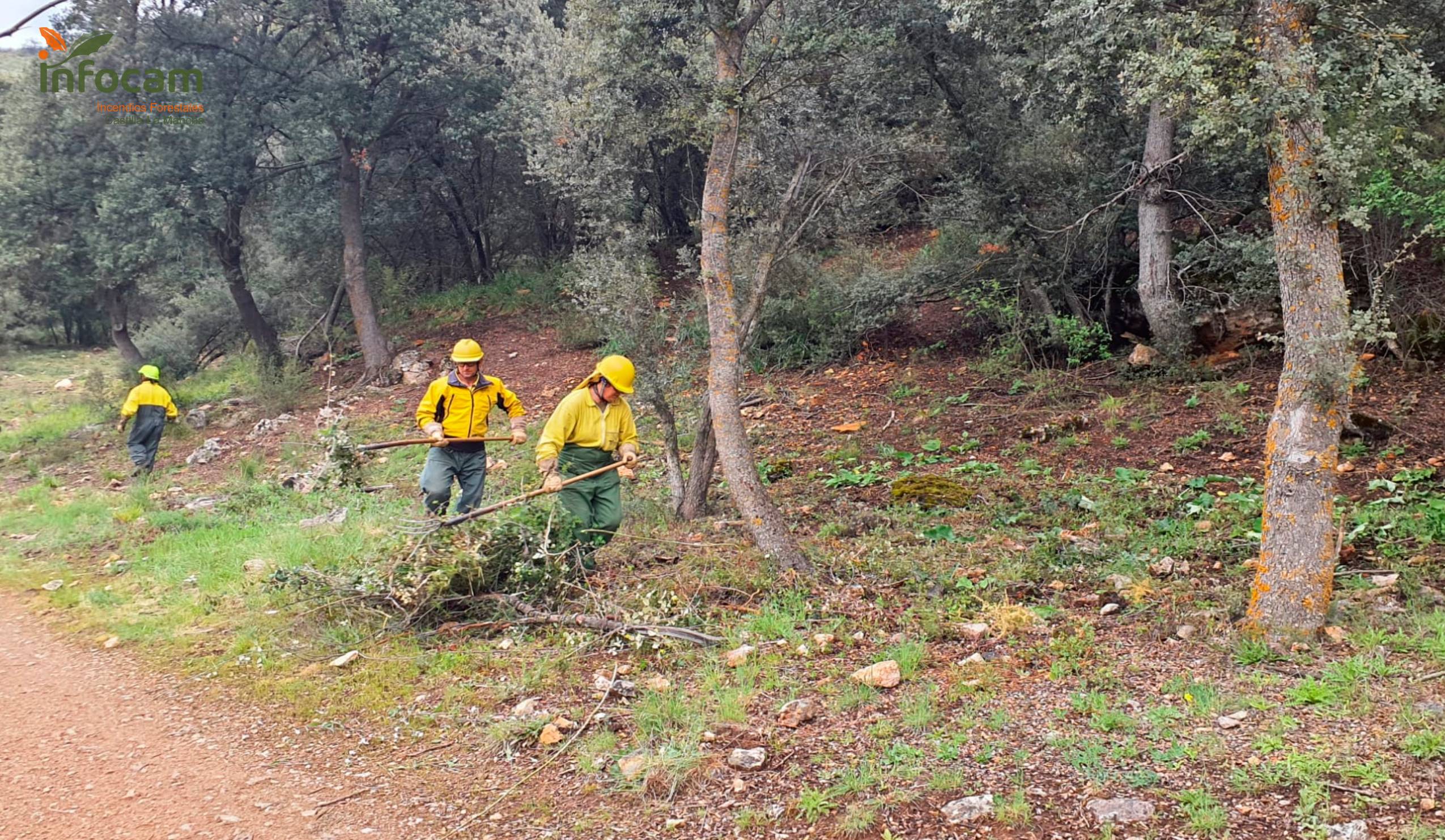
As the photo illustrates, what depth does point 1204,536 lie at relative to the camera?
6.11 meters

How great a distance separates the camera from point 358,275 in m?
16.6

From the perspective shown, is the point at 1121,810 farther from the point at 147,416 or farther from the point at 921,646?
the point at 147,416

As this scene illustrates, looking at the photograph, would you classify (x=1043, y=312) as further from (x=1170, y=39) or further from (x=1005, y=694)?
(x=1005, y=694)

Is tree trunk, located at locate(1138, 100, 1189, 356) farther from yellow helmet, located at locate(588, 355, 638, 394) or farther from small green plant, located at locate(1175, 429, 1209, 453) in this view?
yellow helmet, located at locate(588, 355, 638, 394)

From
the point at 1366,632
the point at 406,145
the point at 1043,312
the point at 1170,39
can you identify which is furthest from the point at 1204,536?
the point at 406,145

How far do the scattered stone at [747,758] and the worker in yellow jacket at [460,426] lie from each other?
373 centimetres

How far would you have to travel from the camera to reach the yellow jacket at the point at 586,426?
6.31m

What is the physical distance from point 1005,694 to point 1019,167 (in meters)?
7.50

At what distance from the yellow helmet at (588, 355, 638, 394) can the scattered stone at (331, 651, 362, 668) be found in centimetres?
231

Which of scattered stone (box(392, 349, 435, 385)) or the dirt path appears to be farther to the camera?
scattered stone (box(392, 349, 435, 385))

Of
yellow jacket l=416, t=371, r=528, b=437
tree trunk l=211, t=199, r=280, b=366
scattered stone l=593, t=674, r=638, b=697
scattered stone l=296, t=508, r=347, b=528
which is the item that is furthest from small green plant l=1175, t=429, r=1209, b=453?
tree trunk l=211, t=199, r=280, b=366

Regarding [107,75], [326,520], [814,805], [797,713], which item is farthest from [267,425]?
[814,805]

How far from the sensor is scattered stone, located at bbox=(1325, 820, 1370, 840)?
3.10 m

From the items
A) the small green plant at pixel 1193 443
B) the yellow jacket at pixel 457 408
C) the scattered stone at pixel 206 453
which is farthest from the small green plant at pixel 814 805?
the scattered stone at pixel 206 453
